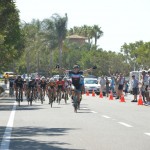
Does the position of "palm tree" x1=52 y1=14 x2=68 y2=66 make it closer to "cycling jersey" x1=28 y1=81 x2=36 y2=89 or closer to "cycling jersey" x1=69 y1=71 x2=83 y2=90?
"cycling jersey" x1=28 y1=81 x2=36 y2=89

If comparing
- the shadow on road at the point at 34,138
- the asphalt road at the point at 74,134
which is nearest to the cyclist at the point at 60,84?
the asphalt road at the point at 74,134

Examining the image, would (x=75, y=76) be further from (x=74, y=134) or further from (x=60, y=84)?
(x=74, y=134)

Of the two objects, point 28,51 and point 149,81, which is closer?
point 149,81

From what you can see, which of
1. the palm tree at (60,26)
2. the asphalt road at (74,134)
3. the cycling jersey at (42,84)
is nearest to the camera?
the asphalt road at (74,134)

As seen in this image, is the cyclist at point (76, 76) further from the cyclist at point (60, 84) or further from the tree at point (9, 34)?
the tree at point (9, 34)

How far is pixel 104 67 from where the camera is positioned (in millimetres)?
131125

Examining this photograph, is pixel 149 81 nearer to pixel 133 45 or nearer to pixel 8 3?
pixel 8 3

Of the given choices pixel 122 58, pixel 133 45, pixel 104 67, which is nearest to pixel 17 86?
pixel 104 67

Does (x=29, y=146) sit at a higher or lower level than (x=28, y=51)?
lower

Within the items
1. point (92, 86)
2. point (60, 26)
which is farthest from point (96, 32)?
point (92, 86)

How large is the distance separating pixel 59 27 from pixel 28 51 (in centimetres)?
1933

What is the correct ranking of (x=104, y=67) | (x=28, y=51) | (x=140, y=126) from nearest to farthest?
1. (x=140, y=126)
2. (x=28, y=51)
3. (x=104, y=67)

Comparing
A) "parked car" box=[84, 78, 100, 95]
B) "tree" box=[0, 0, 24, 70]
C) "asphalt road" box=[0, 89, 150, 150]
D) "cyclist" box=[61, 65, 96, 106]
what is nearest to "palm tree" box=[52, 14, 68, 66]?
"tree" box=[0, 0, 24, 70]

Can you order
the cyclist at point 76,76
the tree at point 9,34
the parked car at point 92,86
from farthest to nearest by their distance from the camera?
the parked car at point 92,86, the tree at point 9,34, the cyclist at point 76,76
